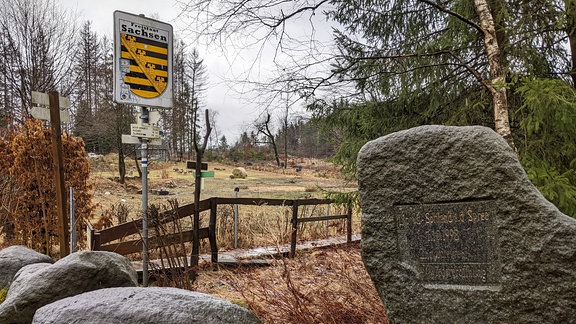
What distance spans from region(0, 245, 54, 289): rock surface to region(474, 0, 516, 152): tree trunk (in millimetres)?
5998

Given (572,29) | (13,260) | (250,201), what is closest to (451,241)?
(572,29)

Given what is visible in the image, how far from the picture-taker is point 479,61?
5.97 meters

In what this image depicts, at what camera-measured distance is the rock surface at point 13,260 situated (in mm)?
5145

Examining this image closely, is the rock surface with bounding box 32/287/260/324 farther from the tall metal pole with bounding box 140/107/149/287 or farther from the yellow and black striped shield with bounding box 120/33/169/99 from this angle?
the yellow and black striped shield with bounding box 120/33/169/99

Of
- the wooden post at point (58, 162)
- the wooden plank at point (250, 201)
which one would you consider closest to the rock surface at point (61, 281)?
the wooden post at point (58, 162)

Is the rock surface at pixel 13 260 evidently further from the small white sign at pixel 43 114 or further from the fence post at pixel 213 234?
the fence post at pixel 213 234

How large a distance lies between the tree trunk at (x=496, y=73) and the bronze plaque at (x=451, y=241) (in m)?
2.28

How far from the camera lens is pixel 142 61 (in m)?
5.61

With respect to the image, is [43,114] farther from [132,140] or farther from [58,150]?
[132,140]

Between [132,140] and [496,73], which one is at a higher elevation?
[496,73]

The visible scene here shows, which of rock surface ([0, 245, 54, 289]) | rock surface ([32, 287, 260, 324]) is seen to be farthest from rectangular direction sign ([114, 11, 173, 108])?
rock surface ([32, 287, 260, 324])

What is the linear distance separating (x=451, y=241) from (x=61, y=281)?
3.34m

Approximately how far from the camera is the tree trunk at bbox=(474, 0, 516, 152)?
4.65 m

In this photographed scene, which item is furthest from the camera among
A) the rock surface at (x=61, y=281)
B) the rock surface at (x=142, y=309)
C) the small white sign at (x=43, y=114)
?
the small white sign at (x=43, y=114)
